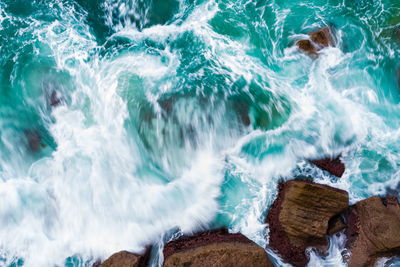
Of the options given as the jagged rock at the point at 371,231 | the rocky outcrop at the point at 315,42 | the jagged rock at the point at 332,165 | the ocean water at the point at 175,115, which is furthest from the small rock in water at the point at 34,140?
the jagged rock at the point at 371,231

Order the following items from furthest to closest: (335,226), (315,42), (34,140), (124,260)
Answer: (315,42), (34,140), (335,226), (124,260)

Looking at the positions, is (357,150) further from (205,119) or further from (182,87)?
(182,87)

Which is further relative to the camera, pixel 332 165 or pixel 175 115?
pixel 175 115

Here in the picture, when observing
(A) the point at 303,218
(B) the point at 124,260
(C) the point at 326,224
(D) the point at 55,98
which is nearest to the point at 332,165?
(C) the point at 326,224

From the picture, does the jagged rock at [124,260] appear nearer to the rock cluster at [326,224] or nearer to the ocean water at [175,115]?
the ocean water at [175,115]

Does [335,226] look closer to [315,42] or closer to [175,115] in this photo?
[175,115]
